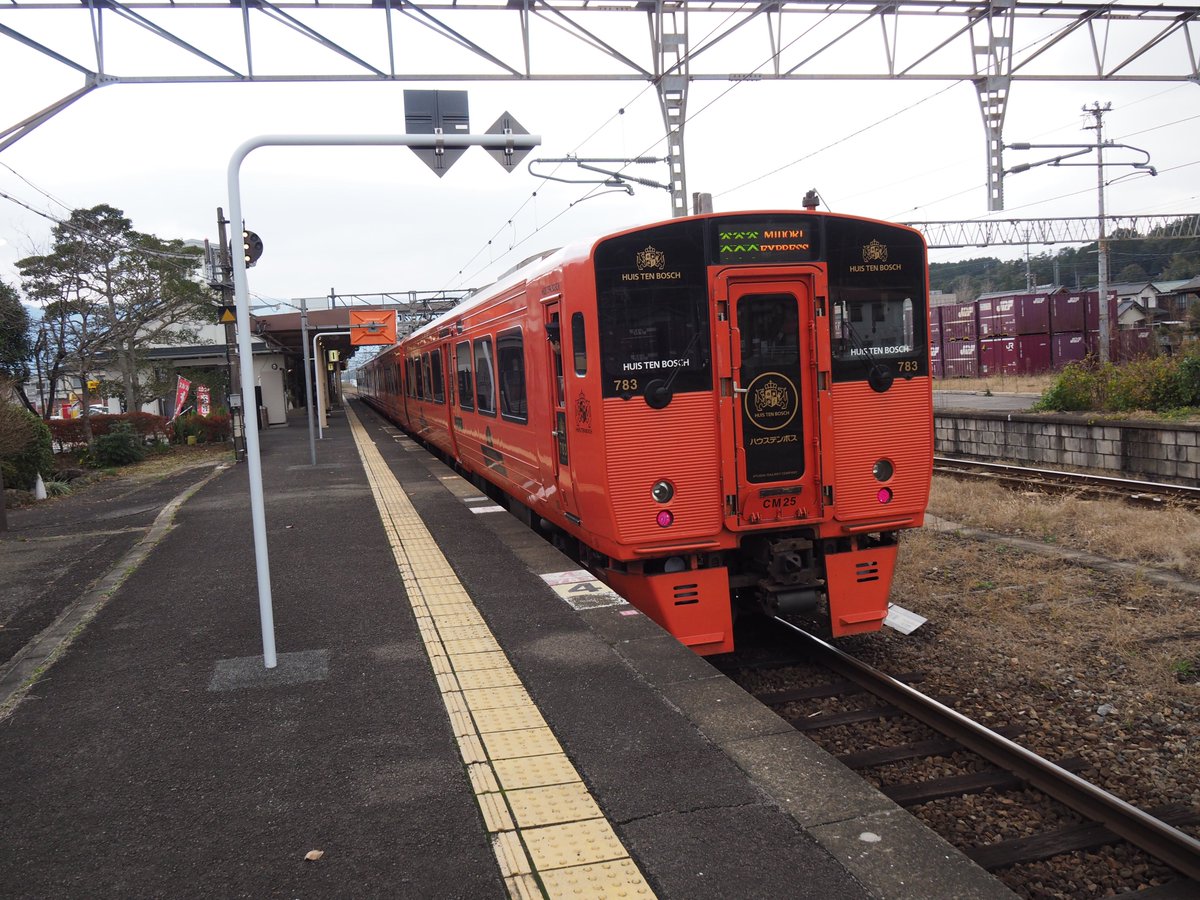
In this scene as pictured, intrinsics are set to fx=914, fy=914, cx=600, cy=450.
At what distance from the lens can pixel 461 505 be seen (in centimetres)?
1016

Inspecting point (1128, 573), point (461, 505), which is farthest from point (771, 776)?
point (461, 505)

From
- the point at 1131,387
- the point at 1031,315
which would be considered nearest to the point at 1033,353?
the point at 1031,315

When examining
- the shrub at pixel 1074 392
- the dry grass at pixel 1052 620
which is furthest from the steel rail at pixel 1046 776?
the shrub at pixel 1074 392

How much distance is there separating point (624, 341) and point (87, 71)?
707 cm

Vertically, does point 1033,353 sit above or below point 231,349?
below

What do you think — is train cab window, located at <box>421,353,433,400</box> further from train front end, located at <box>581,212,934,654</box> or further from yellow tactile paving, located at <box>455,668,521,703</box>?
yellow tactile paving, located at <box>455,668,521,703</box>

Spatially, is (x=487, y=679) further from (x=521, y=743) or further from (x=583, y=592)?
(x=583, y=592)

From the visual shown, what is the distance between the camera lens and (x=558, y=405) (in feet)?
20.6

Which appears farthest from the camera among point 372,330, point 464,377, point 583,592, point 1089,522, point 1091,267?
point 1091,267

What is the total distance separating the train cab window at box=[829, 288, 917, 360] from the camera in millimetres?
5742

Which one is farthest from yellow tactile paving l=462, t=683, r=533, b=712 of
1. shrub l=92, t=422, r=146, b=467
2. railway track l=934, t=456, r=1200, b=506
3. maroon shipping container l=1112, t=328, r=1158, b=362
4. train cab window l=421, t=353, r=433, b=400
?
maroon shipping container l=1112, t=328, r=1158, b=362

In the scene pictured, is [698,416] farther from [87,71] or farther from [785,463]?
[87,71]

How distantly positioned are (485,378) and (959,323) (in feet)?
97.4

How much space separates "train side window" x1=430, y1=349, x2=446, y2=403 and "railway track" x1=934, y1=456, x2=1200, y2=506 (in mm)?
8068
